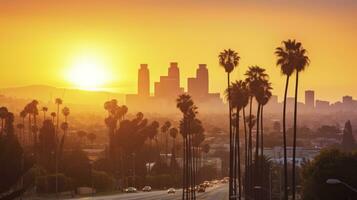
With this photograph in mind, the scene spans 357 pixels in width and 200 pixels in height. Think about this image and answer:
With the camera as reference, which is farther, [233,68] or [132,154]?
[132,154]

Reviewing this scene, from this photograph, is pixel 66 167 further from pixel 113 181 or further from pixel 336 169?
pixel 336 169

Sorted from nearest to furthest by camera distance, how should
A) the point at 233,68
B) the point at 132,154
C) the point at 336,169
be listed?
the point at 336,169 → the point at 233,68 → the point at 132,154

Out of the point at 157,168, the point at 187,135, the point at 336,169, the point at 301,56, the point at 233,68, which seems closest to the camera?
the point at 301,56

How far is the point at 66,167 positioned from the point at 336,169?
86.8m

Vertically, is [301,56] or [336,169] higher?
[301,56]

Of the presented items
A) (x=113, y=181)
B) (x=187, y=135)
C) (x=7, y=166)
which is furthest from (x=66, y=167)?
(x=7, y=166)

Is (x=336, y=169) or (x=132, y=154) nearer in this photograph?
(x=336, y=169)

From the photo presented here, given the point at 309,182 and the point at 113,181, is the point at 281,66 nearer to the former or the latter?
the point at 309,182

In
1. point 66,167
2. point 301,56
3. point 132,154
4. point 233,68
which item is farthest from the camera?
point 132,154

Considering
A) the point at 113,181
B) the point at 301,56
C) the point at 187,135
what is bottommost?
the point at 113,181

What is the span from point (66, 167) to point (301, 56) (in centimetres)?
9118

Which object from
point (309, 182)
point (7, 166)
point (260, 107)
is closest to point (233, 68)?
point (260, 107)

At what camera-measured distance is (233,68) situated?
99.6m

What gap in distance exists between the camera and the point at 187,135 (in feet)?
451
